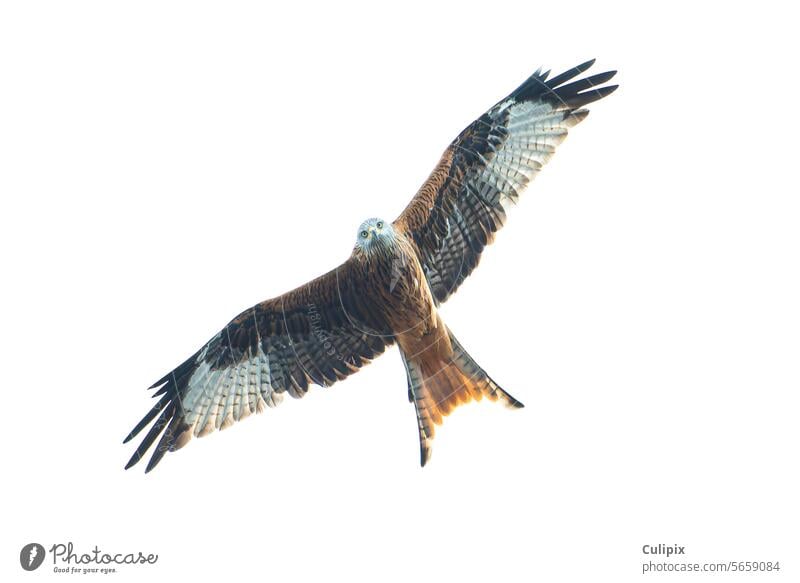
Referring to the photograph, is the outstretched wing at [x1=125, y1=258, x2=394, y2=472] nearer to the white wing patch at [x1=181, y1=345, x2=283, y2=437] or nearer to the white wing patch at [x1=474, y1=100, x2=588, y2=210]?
the white wing patch at [x1=181, y1=345, x2=283, y2=437]

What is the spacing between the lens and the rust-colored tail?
33.7 ft

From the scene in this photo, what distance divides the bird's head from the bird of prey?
383 mm

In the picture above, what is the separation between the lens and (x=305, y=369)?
10555 millimetres

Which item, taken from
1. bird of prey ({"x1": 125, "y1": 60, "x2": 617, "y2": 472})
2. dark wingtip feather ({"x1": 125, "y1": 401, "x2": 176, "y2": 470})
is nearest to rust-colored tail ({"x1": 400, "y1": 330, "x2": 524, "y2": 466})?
bird of prey ({"x1": 125, "y1": 60, "x2": 617, "y2": 472})

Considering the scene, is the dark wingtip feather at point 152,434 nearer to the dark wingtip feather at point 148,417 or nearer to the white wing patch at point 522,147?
the dark wingtip feather at point 148,417

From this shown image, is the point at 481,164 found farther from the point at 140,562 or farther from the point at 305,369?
the point at 140,562

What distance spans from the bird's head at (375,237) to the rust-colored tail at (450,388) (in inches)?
40.1

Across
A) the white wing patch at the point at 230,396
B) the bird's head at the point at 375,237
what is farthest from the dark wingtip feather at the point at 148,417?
the bird's head at the point at 375,237

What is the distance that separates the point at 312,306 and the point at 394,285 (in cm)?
85

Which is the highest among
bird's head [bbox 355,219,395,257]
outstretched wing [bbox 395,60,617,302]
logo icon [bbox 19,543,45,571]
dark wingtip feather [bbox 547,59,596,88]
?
dark wingtip feather [bbox 547,59,596,88]

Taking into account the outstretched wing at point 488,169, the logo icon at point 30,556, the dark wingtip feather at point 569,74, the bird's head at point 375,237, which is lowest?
the logo icon at point 30,556

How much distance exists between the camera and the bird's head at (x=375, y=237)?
9695mm

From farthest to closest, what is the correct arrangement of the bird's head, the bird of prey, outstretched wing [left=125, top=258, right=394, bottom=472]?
1. outstretched wing [left=125, top=258, right=394, bottom=472]
2. the bird of prey
3. the bird's head

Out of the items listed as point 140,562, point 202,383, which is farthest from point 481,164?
point 140,562
